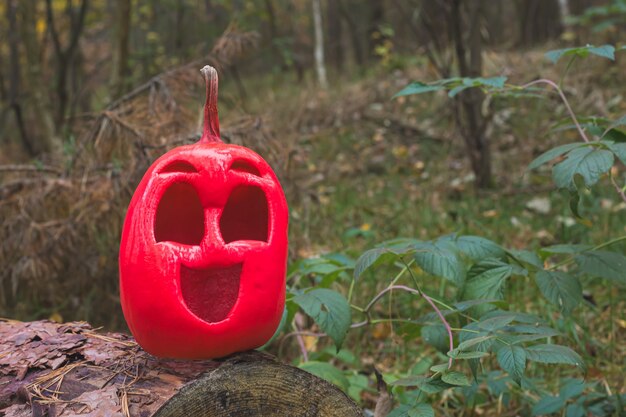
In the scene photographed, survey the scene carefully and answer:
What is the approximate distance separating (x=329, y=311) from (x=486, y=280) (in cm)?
45

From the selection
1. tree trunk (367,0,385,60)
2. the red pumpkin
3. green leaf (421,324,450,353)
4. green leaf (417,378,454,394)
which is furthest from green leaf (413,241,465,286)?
tree trunk (367,0,385,60)

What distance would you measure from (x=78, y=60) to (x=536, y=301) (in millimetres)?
6990

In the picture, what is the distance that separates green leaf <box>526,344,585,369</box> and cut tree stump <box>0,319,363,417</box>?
40 centimetres

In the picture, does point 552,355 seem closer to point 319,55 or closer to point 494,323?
point 494,323

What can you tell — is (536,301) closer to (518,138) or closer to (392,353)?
(392,353)

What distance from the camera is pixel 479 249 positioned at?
1758 mm

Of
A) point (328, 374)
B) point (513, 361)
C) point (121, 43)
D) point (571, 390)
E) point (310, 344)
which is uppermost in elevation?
point (121, 43)

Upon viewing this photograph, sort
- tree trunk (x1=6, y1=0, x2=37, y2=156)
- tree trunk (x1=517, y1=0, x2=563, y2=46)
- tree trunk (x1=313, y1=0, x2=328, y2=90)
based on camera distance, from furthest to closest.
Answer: tree trunk (x1=517, y1=0, x2=563, y2=46), tree trunk (x1=313, y1=0, x2=328, y2=90), tree trunk (x1=6, y1=0, x2=37, y2=156)

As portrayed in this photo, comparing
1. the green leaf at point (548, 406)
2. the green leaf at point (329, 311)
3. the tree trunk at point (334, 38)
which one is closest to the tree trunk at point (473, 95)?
the green leaf at point (548, 406)

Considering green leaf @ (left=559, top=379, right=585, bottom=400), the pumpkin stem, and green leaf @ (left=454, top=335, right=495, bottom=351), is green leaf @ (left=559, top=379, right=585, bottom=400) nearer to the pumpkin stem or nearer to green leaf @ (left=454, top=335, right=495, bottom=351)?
green leaf @ (left=454, top=335, right=495, bottom=351)

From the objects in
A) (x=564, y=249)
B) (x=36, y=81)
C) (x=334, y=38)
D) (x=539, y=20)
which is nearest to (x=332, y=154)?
(x=36, y=81)

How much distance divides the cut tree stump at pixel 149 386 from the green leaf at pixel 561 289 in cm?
62

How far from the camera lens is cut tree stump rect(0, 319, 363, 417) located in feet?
4.16

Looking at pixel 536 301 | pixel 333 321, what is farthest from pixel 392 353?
pixel 333 321
